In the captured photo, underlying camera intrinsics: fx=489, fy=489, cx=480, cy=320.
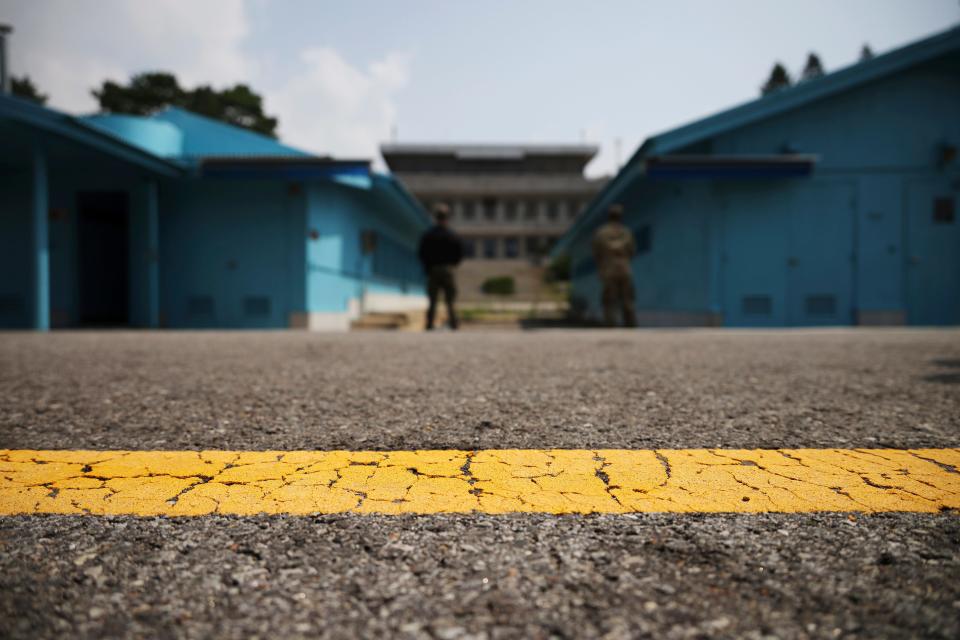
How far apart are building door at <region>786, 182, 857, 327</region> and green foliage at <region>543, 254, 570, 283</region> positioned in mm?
Answer: 20331

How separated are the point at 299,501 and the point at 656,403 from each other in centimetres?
163

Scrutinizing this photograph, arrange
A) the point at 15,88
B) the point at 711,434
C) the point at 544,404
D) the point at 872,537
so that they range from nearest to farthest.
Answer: the point at 872,537 < the point at 711,434 < the point at 544,404 < the point at 15,88

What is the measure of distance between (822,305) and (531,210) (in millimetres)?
33212

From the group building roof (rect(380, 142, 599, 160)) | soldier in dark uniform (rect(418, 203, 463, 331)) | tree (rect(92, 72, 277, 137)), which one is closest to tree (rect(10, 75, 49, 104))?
tree (rect(92, 72, 277, 137))

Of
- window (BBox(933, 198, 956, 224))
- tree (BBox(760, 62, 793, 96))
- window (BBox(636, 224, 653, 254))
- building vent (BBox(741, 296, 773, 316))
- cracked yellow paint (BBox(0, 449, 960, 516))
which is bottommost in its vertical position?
cracked yellow paint (BBox(0, 449, 960, 516))

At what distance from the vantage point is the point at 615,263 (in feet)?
28.4

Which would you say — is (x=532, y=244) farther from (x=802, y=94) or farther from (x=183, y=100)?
(x=802, y=94)

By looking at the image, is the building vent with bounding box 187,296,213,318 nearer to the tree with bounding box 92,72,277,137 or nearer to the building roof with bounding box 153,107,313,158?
the building roof with bounding box 153,107,313,158

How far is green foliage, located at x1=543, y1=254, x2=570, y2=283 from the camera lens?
30.4 metres

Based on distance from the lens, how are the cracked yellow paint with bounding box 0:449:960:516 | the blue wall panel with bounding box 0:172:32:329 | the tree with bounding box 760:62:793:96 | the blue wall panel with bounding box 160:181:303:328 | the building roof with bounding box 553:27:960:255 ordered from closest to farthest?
1. the cracked yellow paint with bounding box 0:449:960:516
2. the building roof with bounding box 553:27:960:255
3. the blue wall panel with bounding box 0:172:32:329
4. the blue wall panel with bounding box 160:181:303:328
5. the tree with bounding box 760:62:793:96

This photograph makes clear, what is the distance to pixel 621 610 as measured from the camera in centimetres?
76

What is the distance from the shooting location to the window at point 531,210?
41.3 m

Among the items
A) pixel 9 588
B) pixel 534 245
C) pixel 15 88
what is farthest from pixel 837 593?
pixel 15 88

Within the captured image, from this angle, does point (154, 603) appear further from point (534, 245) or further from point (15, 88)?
point (15, 88)
